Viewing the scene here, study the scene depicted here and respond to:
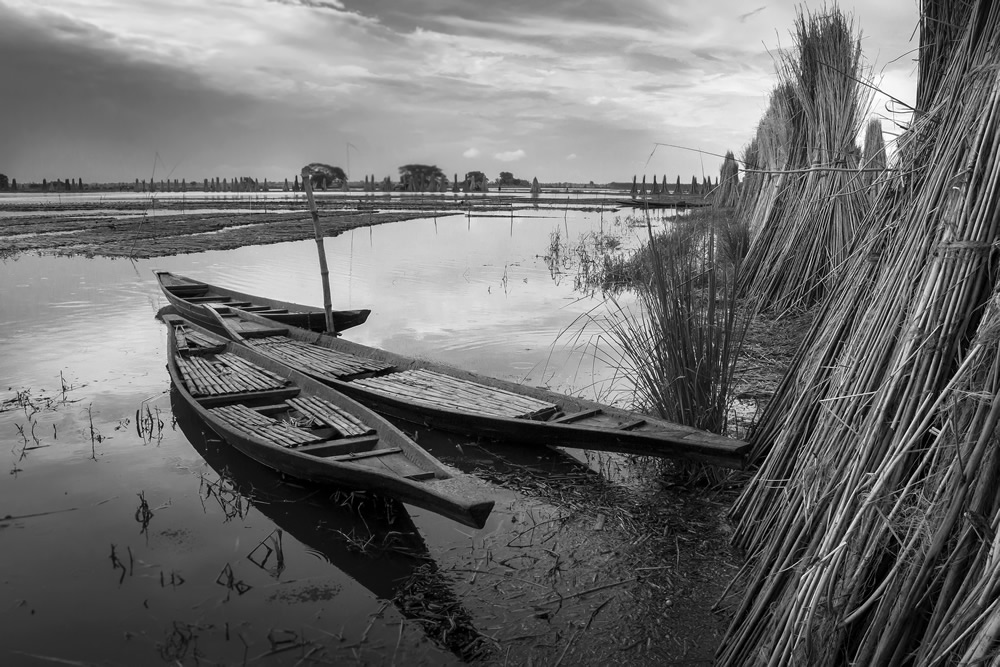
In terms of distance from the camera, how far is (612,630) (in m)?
3.38

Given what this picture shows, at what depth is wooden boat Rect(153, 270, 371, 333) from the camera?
30.8 feet

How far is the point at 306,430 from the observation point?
534 cm

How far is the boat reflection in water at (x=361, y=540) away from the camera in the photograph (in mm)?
3529

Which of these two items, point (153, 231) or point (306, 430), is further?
point (153, 231)

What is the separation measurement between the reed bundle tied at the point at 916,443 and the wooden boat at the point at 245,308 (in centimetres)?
722

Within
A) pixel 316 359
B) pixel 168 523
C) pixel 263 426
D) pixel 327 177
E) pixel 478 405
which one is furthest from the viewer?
pixel 327 177

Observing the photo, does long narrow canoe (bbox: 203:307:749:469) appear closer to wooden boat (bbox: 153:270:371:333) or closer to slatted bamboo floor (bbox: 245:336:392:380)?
slatted bamboo floor (bbox: 245:336:392:380)

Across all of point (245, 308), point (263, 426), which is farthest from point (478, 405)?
point (245, 308)

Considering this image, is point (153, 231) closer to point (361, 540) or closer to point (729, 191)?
point (729, 191)

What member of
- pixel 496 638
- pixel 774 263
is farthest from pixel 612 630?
pixel 774 263

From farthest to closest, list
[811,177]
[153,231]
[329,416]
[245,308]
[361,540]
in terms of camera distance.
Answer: [153,231] → [245,308] → [811,177] → [329,416] → [361,540]

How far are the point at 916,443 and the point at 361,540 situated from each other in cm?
304

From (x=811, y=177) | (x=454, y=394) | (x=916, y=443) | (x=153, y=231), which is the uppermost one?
(x=811, y=177)

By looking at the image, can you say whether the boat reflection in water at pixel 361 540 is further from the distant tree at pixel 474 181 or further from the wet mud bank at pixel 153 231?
the distant tree at pixel 474 181
